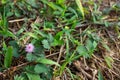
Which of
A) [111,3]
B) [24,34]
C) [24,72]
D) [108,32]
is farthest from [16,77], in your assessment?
[111,3]

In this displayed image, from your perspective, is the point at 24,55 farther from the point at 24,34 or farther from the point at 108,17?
the point at 108,17

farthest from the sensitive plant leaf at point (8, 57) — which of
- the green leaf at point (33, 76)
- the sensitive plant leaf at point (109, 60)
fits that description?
the sensitive plant leaf at point (109, 60)

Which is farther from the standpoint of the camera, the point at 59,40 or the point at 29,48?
the point at 59,40

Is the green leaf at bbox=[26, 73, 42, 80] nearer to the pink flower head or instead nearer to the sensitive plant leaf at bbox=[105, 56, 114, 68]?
the pink flower head

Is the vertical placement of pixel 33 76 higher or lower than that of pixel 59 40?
lower

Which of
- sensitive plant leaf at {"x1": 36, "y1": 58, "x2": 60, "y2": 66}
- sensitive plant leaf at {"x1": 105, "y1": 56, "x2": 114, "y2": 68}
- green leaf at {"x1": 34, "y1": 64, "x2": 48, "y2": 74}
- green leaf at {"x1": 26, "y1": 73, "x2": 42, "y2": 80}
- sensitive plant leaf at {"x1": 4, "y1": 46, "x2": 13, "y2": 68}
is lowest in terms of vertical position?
sensitive plant leaf at {"x1": 105, "y1": 56, "x2": 114, "y2": 68}

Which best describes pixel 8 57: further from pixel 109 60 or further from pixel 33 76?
pixel 109 60

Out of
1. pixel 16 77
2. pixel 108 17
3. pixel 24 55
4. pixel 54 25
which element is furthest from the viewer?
pixel 108 17

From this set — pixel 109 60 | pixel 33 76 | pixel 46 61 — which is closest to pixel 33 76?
pixel 33 76

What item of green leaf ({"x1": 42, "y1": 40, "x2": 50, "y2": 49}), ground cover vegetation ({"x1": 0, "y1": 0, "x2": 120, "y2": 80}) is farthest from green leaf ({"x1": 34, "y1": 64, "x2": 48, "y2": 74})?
green leaf ({"x1": 42, "y1": 40, "x2": 50, "y2": 49})
